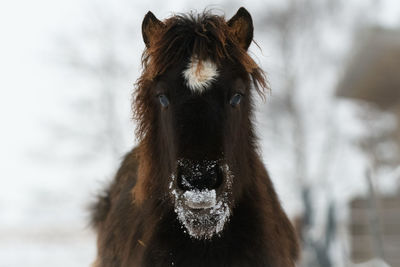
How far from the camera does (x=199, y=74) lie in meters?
3.00

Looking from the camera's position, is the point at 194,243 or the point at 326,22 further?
the point at 326,22

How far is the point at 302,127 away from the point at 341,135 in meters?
2.49

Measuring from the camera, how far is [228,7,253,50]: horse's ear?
358 cm

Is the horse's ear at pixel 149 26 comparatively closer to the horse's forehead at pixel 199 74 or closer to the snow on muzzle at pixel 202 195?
the horse's forehead at pixel 199 74

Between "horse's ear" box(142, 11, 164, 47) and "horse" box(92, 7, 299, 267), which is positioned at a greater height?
"horse's ear" box(142, 11, 164, 47)

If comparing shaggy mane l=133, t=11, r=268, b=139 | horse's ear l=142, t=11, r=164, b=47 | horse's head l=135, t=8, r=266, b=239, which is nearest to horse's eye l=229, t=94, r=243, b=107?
horse's head l=135, t=8, r=266, b=239

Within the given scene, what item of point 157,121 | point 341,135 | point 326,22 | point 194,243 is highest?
point 326,22

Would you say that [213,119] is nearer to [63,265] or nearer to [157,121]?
[157,121]

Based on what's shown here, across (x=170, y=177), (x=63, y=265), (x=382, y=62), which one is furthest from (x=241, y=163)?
(x=63, y=265)

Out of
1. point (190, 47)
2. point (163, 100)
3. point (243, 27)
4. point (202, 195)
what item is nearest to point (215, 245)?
point (202, 195)

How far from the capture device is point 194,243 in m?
3.17

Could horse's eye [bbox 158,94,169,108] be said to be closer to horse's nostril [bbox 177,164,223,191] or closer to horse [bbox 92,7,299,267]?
horse [bbox 92,7,299,267]

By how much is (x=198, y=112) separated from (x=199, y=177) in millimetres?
433

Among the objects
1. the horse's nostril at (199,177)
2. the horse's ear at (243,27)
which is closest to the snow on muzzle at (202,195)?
the horse's nostril at (199,177)
